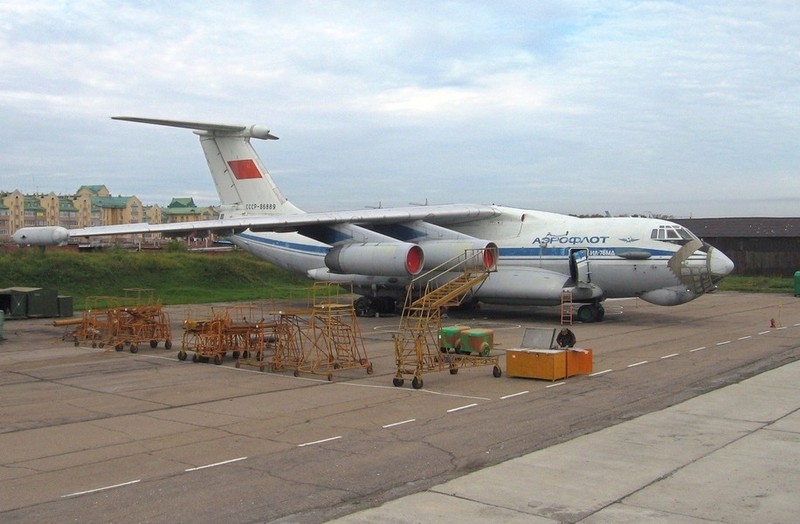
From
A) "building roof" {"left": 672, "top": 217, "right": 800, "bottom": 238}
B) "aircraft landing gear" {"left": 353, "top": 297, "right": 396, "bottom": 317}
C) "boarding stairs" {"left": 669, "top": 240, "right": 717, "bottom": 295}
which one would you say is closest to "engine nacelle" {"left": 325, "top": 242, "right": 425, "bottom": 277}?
"aircraft landing gear" {"left": 353, "top": 297, "right": 396, "bottom": 317}

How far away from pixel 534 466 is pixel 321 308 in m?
7.76

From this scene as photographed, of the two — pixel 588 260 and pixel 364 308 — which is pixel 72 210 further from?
pixel 588 260

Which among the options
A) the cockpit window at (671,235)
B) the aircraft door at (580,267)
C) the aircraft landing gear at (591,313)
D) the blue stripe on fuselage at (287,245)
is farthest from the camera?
the blue stripe on fuselage at (287,245)

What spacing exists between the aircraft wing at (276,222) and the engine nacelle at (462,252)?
153 cm

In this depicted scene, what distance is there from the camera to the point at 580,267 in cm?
2519

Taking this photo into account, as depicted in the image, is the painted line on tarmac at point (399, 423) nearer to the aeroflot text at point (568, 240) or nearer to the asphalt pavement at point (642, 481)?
the asphalt pavement at point (642, 481)

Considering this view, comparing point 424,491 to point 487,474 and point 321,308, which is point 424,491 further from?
point 321,308

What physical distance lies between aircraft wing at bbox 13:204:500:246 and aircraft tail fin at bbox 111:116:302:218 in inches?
130

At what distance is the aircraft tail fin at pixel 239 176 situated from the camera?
1176 inches

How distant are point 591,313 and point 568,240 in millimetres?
2535

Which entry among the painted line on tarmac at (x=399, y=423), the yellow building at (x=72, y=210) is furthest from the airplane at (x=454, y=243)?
the yellow building at (x=72, y=210)

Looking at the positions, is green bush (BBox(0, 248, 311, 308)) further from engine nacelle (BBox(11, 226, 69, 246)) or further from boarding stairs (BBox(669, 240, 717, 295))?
boarding stairs (BBox(669, 240, 717, 295))

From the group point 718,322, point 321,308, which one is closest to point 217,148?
point 321,308

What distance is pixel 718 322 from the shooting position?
26.3 metres
